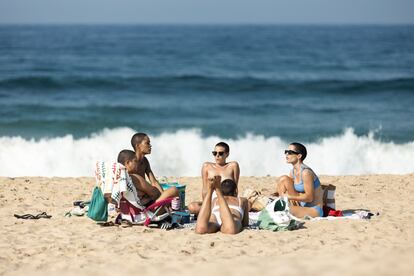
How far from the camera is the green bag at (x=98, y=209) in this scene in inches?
323

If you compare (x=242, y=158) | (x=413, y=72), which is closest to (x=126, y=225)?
(x=242, y=158)

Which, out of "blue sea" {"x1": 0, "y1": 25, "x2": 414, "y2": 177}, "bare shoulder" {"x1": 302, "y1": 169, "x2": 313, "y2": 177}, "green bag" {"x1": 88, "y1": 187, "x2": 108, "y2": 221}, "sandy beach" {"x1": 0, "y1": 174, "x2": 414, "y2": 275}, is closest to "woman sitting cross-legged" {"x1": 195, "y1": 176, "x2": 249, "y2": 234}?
"sandy beach" {"x1": 0, "y1": 174, "x2": 414, "y2": 275}

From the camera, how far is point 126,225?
8.27 metres

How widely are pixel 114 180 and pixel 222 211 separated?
121cm

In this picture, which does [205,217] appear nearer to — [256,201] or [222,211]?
[222,211]

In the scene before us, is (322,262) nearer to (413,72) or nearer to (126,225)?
(126,225)

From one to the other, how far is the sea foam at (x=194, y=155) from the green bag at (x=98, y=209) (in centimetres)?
664

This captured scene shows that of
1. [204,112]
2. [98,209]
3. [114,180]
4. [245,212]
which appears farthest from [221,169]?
[204,112]

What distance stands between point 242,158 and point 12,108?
9.43 meters

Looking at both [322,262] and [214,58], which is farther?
[214,58]

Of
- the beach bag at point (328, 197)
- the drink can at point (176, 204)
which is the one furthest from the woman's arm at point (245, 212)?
the beach bag at point (328, 197)

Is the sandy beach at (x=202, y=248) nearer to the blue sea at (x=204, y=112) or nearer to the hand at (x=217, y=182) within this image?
the hand at (x=217, y=182)

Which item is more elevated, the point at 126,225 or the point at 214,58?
the point at 214,58

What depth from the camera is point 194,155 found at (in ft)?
55.0
